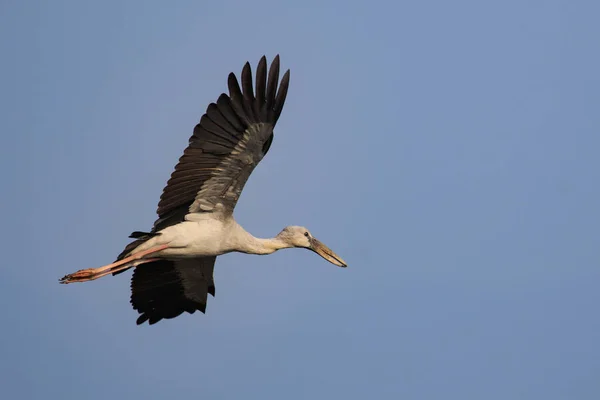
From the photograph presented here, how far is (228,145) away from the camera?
54.0 feet

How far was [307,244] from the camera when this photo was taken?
18609mm

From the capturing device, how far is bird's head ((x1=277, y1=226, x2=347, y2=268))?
60.3 ft

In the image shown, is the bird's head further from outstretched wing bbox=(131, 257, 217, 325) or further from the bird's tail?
the bird's tail

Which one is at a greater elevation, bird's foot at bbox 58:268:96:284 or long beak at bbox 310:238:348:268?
long beak at bbox 310:238:348:268

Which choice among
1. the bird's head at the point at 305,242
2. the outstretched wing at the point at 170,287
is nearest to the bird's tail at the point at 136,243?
the outstretched wing at the point at 170,287

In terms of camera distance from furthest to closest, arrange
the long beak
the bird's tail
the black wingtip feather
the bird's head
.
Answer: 1. the long beak
2. the bird's head
3. the bird's tail
4. the black wingtip feather

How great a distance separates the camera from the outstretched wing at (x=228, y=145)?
1628cm

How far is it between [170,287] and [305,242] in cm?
242

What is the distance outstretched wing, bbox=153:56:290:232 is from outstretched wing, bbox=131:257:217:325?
158 centimetres

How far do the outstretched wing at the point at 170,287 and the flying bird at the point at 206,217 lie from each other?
2cm

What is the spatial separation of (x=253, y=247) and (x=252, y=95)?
107 inches

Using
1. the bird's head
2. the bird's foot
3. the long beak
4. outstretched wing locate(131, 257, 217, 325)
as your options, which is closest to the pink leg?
the bird's foot

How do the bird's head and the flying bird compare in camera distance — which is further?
the bird's head

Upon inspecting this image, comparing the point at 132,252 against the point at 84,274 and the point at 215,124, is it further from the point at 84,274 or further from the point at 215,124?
the point at 215,124
